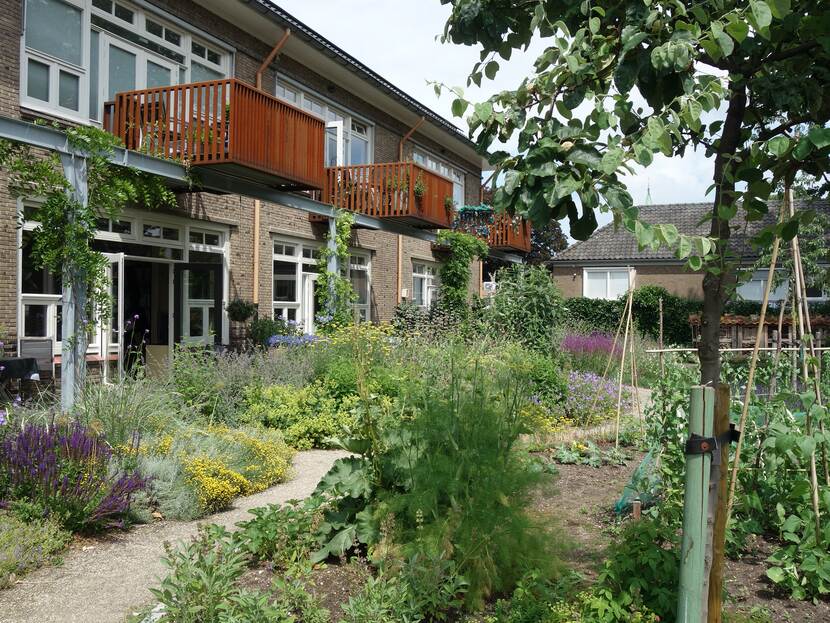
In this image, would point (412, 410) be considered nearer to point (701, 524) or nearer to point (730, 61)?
point (701, 524)

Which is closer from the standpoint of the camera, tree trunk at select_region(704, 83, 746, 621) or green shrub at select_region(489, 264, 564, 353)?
tree trunk at select_region(704, 83, 746, 621)

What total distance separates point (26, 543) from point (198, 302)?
8060 mm

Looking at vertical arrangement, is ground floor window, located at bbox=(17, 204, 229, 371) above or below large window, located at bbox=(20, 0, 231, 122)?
below

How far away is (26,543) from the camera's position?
407cm

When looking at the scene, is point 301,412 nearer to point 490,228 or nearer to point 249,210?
point 249,210

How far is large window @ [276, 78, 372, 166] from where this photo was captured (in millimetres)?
14227

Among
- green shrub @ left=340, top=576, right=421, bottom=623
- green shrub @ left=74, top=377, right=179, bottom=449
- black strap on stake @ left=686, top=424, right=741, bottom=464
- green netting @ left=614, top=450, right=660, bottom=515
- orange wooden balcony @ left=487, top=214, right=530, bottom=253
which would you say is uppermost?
orange wooden balcony @ left=487, top=214, right=530, bottom=253

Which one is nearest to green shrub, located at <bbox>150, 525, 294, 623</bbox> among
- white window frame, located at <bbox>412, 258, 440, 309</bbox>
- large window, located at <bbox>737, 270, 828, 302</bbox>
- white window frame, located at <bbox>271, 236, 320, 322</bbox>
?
white window frame, located at <bbox>271, 236, 320, 322</bbox>

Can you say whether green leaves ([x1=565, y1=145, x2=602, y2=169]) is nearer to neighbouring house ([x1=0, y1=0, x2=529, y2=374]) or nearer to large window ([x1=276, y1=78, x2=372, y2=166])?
neighbouring house ([x1=0, y1=0, x2=529, y2=374])

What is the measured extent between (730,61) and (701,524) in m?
1.82

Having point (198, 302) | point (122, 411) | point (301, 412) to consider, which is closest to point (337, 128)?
point (198, 302)

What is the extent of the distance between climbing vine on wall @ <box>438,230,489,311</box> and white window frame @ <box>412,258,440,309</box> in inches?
23.6

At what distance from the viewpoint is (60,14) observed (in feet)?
30.4

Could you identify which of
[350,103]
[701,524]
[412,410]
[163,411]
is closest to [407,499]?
[412,410]
